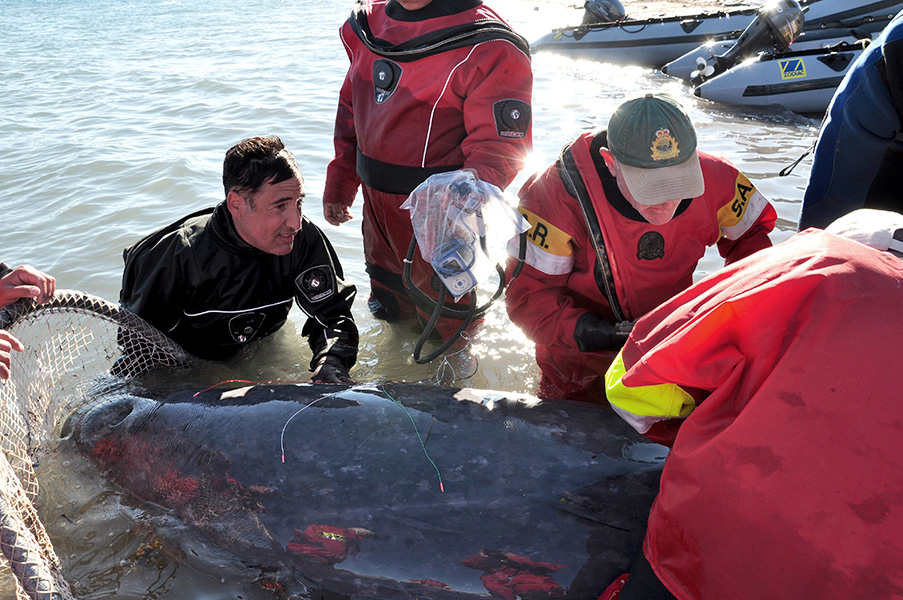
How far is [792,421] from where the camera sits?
1.46 meters

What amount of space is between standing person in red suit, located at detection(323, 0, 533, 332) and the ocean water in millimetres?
1092

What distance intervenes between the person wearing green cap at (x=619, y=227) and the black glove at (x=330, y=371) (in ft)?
2.79

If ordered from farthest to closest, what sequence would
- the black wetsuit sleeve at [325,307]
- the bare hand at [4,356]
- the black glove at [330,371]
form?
the black wetsuit sleeve at [325,307] < the black glove at [330,371] < the bare hand at [4,356]

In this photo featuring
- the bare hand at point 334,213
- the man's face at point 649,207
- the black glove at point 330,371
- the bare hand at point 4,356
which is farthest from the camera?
the bare hand at point 334,213

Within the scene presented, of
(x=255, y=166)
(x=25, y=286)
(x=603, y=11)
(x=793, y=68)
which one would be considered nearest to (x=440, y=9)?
(x=255, y=166)

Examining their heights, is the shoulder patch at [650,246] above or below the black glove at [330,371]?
above

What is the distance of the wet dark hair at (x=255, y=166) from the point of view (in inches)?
122

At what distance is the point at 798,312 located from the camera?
144cm

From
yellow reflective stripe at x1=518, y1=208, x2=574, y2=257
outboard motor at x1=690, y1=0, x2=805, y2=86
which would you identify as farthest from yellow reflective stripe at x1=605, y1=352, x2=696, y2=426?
outboard motor at x1=690, y1=0, x2=805, y2=86

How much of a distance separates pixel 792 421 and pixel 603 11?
15884mm

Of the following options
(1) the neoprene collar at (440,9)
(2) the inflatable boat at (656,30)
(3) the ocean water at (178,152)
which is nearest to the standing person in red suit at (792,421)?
(3) the ocean water at (178,152)

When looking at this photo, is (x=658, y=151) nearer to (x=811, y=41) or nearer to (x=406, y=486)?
(x=406, y=486)

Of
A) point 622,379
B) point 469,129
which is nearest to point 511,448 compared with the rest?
point 622,379

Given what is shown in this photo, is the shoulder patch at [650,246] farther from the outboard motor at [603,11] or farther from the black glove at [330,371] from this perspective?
the outboard motor at [603,11]
